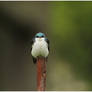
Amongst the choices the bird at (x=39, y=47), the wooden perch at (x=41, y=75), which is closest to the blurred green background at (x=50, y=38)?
the bird at (x=39, y=47)

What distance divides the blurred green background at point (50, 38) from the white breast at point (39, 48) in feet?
22.3

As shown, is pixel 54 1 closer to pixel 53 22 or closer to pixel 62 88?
pixel 53 22

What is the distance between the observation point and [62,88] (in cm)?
1153

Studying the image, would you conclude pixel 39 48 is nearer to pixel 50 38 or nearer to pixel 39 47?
pixel 39 47

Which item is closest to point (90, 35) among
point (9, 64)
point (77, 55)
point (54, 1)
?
point (77, 55)

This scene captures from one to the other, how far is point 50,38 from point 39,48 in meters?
7.25

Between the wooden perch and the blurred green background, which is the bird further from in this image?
the blurred green background

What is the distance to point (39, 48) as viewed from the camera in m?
5.65

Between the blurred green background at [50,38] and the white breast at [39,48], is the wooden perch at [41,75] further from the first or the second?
the blurred green background at [50,38]

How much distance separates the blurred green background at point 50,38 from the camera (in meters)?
12.7

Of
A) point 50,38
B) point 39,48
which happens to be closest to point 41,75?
point 39,48

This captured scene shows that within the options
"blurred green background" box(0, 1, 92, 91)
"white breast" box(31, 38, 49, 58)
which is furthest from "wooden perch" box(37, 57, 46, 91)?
"blurred green background" box(0, 1, 92, 91)

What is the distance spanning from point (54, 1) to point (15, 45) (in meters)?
1.75

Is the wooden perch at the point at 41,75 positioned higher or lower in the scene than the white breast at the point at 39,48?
lower
